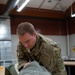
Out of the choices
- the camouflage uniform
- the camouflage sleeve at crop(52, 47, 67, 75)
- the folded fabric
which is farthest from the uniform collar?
the folded fabric

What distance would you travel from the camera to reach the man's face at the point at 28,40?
1769 millimetres

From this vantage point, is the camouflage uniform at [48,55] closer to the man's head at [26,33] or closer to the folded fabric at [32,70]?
the man's head at [26,33]

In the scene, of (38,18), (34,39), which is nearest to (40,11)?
(38,18)

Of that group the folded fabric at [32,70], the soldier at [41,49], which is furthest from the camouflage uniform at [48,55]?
the folded fabric at [32,70]

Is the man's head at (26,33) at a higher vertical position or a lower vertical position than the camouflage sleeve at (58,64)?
higher

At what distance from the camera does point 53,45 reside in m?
1.88

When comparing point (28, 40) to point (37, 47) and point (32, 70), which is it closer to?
point (37, 47)

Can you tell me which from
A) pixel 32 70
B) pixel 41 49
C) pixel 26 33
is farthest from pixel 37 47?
pixel 32 70

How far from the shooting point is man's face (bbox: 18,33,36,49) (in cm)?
177

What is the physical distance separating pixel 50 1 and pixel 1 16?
110 inches

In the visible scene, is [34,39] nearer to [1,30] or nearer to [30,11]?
[1,30]

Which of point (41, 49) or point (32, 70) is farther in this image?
point (41, 49)

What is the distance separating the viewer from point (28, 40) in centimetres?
183

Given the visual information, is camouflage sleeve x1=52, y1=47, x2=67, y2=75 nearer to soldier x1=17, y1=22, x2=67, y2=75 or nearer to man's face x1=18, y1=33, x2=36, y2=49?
soldier x1=17, y1=22, x2=67, y2=75
